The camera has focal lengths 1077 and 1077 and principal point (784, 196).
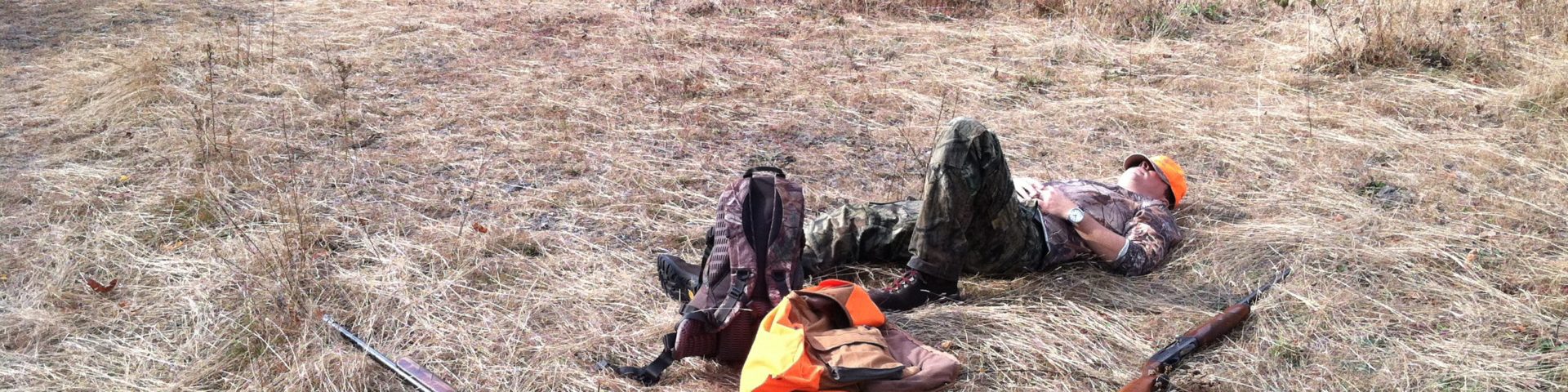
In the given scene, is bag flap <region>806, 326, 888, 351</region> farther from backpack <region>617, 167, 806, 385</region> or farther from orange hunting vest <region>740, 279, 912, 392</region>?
backpack <region>617, 167, 806, 385</region>

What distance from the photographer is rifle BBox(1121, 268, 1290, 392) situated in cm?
315

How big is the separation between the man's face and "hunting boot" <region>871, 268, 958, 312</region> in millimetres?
1120

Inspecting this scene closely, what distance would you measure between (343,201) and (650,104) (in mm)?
2005

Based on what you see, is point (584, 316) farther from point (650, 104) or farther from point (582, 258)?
point (650, 104)

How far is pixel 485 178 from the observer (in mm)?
5129

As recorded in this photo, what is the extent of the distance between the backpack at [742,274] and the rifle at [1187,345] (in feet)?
3.57

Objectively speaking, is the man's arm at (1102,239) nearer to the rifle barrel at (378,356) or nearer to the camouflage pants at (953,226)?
the camouflage pants at (953,226)

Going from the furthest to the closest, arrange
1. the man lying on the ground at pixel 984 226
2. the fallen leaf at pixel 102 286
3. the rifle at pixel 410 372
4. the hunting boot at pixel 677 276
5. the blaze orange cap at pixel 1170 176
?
the blaze orange cap at pixel 1170 176
the fallen leaf at pixel 102 286
the hunting boot at pixel 677 276
the man lying on the ground at pixel 984 226
the rifle at pixel 410 372

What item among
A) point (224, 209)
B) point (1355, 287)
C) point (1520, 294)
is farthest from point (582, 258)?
point (1520, 294)

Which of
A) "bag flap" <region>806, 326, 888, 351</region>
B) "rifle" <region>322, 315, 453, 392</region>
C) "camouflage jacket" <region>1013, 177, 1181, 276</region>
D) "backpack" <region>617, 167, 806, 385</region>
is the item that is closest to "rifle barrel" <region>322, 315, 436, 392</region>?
"rifle" <region>322, 315, 453, 392</region>

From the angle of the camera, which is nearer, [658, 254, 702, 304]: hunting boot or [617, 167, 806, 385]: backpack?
[617, 167, 806, 385]: backpack

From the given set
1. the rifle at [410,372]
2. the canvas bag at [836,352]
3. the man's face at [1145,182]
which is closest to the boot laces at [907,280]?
the canvas bag at [836,352]

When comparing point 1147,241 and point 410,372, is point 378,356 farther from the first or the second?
point 1147,241

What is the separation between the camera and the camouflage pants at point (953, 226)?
356cm
